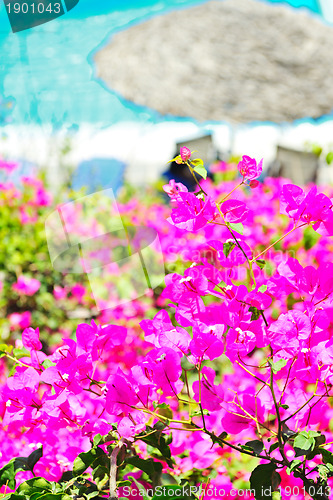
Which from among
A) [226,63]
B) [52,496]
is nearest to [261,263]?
[52,496]

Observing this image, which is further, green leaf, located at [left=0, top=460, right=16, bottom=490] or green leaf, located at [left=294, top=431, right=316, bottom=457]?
green leaf, located at [left=0, top=460, right=16, bottom=490]

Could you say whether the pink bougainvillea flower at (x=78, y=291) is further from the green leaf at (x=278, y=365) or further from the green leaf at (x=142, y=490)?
the green leaf at (x=278, y=365)

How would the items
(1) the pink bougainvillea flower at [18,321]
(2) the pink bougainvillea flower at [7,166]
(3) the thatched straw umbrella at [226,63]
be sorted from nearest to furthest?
(1) the pink bougainvillea flower at [18,321]
(2) the pink bougainvillea flower at [7,166]
(3) the thatched straw umbrella at [226,63]

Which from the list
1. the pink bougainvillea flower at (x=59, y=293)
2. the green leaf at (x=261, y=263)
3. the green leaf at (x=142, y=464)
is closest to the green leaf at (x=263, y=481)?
the green leaf at (x=142, y=464)

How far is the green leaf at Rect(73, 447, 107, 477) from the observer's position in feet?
1.87

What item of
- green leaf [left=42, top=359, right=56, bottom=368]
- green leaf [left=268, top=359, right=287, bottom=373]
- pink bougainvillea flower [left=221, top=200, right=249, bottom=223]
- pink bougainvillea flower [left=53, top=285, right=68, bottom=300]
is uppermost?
pink bougainvillea flower [left=221, top=200, right=249, bottom=223]

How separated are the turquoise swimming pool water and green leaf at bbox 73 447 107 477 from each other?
9.72 feet

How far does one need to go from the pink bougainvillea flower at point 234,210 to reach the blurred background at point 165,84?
2.90m

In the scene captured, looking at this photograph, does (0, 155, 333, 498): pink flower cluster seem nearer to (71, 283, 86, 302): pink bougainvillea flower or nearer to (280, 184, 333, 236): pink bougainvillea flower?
(280, 184, 333, 236): pink bougainvillea flower

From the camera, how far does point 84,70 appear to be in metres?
4.21

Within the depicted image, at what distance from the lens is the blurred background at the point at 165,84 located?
3566mm

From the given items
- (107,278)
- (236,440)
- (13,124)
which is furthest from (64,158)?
(236,440)

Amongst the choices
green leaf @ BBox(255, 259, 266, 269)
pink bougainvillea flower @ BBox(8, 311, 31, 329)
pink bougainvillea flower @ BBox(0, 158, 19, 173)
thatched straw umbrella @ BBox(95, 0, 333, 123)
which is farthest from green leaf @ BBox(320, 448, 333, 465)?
thatched straw umbrella @ BBox(95, 0, 333, 123)

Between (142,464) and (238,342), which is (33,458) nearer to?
(142,464)
